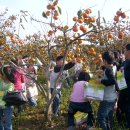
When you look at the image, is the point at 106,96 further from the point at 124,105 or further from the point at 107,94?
the point at 124,105

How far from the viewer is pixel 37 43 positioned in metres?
7.53

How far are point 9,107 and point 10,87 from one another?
12.4 inches

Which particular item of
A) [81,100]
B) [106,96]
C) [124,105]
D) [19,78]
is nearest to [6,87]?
[81,100]

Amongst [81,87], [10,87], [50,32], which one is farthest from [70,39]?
[10,87]

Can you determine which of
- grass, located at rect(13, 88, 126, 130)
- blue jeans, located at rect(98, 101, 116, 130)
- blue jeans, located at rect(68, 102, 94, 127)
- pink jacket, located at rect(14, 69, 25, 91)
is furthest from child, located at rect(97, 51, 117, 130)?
pink jacket, located at rect(14, 69, 25, 91)

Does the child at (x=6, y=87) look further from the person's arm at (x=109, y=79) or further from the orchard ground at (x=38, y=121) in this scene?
the person's arm at (x=109, y=79)

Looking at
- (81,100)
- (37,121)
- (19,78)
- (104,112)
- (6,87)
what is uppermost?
(19,78)

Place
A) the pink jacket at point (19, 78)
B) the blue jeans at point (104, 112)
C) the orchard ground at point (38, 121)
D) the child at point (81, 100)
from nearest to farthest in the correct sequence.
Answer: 1. the blue jeans at point (104, 112)
2. the child at point (81, 100)
3. the orchard ground at point (38, 121)
4. the pink jacket at point (19, 78)

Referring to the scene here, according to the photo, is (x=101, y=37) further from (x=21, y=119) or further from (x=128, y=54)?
(x=21, y=119)

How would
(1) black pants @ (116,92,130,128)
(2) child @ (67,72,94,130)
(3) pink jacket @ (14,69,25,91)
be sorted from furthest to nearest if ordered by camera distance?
(3) pink jacket @ (14,69,25,91), (1) black pants @ (116,92,130,128), (2) child @ (67,72,94,130)

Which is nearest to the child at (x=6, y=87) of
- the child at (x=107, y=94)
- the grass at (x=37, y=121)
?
the grass at (x=37, y=121)

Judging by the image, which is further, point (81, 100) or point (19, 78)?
point (19, 78)

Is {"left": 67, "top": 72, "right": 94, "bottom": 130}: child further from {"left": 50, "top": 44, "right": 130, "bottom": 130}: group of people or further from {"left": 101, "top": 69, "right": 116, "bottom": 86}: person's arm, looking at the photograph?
{"left": 101, "top": 69, "right": 116, "bottom": 86}: person's arm

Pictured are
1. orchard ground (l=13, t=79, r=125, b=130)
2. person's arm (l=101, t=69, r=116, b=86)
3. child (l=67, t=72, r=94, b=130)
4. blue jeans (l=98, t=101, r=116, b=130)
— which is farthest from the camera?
orchard ground (l=13, t=79, r=125, b=130)
